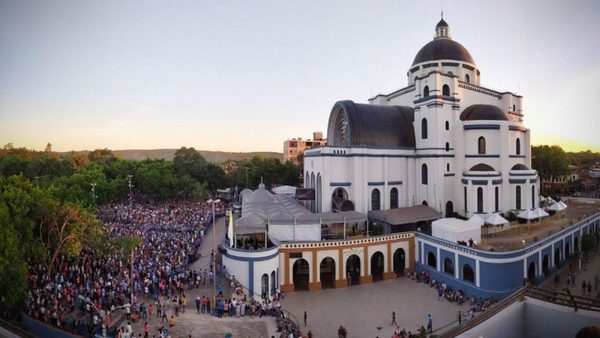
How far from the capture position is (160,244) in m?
30.2

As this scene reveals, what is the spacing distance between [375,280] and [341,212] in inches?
225

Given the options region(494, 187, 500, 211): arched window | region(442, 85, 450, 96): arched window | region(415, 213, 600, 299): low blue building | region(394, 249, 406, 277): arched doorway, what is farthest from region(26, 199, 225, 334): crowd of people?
region(442, 85, 450, 96): arched window

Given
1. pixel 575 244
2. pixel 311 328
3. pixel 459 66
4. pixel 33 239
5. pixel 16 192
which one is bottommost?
pixel 311 328

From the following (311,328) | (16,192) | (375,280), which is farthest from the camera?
(375,280)

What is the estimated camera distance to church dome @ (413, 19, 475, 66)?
39.4m

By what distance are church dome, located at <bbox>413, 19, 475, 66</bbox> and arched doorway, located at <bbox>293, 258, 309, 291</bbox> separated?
2610 centimetres

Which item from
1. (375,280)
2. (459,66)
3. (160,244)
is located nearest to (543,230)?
(375,280)

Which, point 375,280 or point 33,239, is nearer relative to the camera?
point 33,239

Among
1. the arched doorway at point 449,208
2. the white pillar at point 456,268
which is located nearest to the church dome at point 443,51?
the arched doorway at point 449,208

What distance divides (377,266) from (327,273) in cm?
419

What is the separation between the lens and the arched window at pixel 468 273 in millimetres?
24266

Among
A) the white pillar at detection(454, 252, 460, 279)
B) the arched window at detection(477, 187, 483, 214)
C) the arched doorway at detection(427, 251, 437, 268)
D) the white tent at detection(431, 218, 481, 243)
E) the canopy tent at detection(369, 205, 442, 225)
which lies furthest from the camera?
the arched window at detection(477, 187, 483, 214)

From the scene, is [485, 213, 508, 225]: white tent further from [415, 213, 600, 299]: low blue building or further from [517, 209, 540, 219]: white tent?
[517, 209, 540, 219]: white tent

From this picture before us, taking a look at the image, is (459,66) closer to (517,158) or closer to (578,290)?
(517,158)
